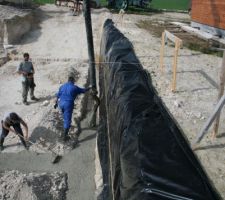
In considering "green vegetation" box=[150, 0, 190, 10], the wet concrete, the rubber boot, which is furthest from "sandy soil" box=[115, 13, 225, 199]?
"green vegetation" box=[150, 0, 190, 10]

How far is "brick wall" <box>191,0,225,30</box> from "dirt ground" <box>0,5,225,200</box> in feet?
5.42

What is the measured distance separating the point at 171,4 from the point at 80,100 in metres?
29.5

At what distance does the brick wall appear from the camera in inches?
545

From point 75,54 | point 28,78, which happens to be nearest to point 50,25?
point 75,54

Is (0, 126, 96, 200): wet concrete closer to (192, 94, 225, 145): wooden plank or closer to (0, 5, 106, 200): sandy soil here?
(0, 5, 106, 200): sandy soil

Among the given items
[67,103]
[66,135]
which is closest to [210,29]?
[67,103]

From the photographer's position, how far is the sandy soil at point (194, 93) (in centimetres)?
626

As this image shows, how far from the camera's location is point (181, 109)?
8.34 m

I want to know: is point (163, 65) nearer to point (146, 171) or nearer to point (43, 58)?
point (43, 58)

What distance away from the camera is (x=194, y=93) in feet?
31.0

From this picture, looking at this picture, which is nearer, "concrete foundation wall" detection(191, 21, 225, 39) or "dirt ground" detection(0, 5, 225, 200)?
"dirt ground" detection(0, 5, 225, 200)

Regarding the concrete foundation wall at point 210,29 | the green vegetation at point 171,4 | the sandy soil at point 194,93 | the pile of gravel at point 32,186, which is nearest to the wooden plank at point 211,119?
the sandy soil at point 194,93

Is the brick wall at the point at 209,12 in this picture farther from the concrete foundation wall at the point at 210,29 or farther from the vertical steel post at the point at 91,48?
the vertical steel post at the point at 91,48

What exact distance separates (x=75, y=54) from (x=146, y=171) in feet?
45.0
